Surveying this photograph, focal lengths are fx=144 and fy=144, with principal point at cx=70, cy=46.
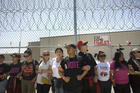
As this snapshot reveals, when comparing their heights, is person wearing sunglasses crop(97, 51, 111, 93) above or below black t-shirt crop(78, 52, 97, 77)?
below

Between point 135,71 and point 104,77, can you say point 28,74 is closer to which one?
point 104,77

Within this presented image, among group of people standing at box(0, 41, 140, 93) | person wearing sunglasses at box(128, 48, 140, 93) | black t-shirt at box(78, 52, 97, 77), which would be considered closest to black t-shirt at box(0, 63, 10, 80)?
group of people standing at box(0, 41, 140, 93)

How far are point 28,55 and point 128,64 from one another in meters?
2.44

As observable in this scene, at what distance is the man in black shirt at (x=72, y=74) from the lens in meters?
2.73

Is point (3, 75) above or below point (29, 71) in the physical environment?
below

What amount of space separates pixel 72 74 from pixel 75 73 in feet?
0.20

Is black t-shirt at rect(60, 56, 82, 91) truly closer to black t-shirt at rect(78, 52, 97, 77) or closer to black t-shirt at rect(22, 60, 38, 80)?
black t-shirt at rect(78, 52, 97, 77)

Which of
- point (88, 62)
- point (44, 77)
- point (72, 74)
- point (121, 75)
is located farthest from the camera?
point (44, 77)

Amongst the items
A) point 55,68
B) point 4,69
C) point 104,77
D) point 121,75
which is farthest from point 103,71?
point 4,69

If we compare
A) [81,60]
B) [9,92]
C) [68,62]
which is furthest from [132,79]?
[9,92]

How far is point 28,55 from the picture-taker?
140 inches

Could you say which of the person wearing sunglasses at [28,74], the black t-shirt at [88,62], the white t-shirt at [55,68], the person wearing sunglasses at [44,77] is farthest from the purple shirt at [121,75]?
the person wearing sunglasses at [28,74]

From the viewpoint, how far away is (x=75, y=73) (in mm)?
2744

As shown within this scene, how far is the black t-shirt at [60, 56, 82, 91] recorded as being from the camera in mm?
2727
